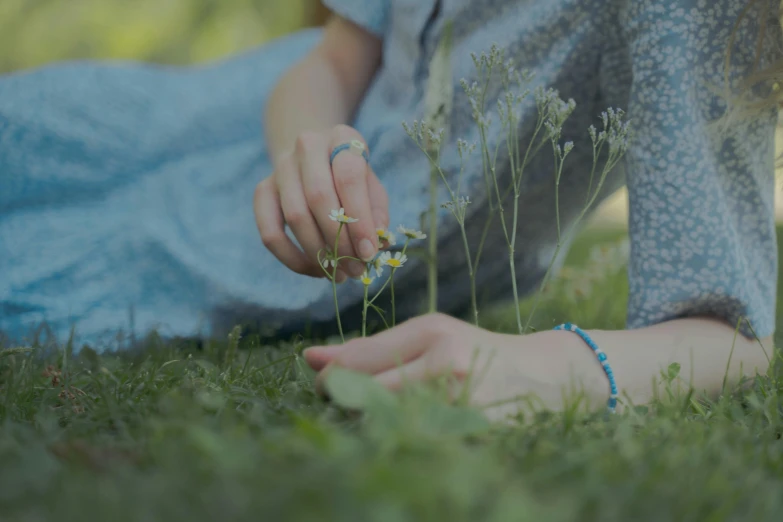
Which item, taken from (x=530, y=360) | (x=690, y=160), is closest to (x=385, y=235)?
(x=530, y=360)

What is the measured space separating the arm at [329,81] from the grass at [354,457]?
78cm

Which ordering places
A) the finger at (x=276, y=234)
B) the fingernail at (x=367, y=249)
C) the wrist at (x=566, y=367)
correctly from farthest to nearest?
the finger at (x=276, y=234), the fingernail at (x=367, y=249), the wrist at (x=566, y=367)

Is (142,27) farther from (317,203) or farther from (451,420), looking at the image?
(451,420)

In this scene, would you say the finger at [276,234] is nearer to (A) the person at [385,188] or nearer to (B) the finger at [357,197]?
(A) the person at [385,188]

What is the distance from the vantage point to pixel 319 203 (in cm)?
104

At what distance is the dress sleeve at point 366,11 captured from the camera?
1.64 metres

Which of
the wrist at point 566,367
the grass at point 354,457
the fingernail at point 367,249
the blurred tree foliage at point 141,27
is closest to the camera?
the grass at point 354,457

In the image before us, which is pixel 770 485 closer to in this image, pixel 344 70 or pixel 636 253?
pixel 636 253

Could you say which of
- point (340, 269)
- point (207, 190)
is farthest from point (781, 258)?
point (340, 269)

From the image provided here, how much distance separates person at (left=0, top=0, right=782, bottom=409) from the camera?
105 centimetres

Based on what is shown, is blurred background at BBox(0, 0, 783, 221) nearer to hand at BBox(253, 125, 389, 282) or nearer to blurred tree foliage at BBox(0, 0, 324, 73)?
blurred tree foliage at BBox(0, 0, 324, 73)

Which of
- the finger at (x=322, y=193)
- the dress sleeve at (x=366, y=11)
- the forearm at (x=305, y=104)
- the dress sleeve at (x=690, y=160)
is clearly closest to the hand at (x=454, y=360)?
the finger at (x=322, y=193)

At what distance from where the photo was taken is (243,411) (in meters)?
0.81

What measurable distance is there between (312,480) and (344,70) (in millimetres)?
1387
